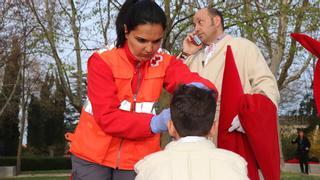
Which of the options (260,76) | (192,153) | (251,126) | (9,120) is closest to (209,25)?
(260,76)

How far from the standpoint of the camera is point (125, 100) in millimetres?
3393

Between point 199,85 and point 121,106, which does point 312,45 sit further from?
point 121,106

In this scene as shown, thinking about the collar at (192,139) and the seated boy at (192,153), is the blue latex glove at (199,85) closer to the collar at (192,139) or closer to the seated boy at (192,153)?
the seated boy at (192,153)

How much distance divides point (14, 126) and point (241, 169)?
1673 inches

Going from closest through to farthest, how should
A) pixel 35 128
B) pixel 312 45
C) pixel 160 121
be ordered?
1. pixel 160 121
2. pixel 312 45
3. pixel 35 128

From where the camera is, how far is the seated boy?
8.86 ft

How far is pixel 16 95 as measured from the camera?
38.1 m

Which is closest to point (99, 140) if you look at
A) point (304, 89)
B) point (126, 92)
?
point (126, 92)

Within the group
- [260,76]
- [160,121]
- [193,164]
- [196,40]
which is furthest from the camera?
[196,40]

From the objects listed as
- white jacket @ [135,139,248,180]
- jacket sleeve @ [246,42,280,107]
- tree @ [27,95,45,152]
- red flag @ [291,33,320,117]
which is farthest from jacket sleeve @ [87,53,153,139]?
tree @ [27,95,45,152]

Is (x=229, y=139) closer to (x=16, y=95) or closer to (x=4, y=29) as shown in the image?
(x=4, y=29)

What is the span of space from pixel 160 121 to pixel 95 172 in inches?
20.1

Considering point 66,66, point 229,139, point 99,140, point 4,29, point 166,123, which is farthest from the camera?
point 4,29

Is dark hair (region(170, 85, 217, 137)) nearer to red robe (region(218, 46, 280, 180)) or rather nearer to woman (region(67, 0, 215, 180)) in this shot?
woman (region(67, 0, 215, 180))
